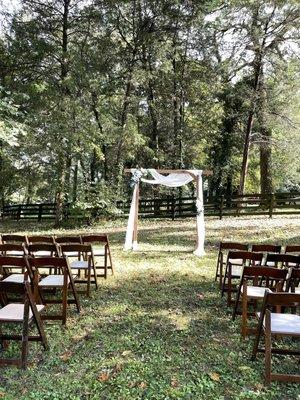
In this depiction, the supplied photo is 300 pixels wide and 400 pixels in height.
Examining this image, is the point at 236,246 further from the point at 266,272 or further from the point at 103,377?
the point at 103,377

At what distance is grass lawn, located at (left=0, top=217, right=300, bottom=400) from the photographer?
11.0ft

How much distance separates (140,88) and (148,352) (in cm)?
1739

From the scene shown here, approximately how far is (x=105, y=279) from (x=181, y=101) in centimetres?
1474

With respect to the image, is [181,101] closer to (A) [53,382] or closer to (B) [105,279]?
(B) [105,279]

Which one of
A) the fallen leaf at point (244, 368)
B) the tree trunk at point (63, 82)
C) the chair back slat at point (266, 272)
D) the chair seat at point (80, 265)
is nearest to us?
the fallen leaf at point (244, 368)

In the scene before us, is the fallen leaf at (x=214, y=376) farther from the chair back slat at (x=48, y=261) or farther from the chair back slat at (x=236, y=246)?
the chair back slat at (x=236, y=246)

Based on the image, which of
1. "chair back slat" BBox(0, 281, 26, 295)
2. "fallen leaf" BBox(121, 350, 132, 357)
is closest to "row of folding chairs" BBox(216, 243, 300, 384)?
"fallen leaf" BBox(121, 350, 132, 357)

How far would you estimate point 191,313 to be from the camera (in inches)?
209

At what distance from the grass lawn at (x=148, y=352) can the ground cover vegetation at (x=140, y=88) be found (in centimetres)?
584

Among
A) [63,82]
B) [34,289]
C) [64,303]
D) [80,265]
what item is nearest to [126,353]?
[64,303]

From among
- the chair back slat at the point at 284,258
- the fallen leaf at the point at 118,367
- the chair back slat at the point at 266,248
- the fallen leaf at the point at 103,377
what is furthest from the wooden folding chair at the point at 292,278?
the fallen leaf at the point at 103,377

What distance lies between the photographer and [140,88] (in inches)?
774

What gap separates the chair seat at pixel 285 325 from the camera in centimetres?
347

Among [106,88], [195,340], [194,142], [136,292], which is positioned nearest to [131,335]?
[195,340]
